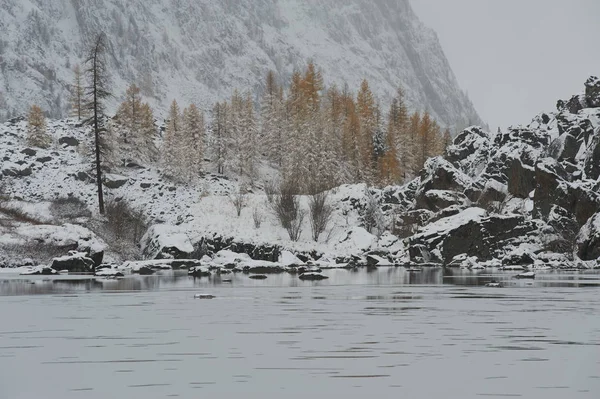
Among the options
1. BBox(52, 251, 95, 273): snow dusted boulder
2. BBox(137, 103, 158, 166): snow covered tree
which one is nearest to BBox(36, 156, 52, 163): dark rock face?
BBox(137, 103, 158, 166): snow covered tree

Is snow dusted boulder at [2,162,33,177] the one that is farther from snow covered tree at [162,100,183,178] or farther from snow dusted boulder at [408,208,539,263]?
snow dusted boulder at [408,208,539,263]

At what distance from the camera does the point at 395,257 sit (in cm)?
5066

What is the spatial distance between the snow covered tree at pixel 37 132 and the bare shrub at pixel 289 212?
3784cm

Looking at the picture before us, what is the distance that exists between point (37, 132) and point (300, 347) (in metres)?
76.6

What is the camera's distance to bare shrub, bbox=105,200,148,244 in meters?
51.6

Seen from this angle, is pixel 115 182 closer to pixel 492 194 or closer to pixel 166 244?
pixel 166 244

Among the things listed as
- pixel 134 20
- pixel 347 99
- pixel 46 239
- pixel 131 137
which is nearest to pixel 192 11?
pixel 134 20

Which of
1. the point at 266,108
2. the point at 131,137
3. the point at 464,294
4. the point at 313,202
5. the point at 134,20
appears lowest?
the point at 464,294

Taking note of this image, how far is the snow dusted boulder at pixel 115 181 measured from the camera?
71325 millimetres

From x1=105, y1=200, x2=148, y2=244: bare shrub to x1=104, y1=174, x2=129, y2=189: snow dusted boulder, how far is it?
1569 cm

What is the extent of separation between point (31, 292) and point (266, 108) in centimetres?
8354

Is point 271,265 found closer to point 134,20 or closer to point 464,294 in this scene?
point 464,294

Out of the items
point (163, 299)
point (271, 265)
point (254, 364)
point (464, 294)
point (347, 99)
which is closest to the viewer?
point (254, 364)

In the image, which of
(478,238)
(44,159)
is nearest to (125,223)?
(478,238)
